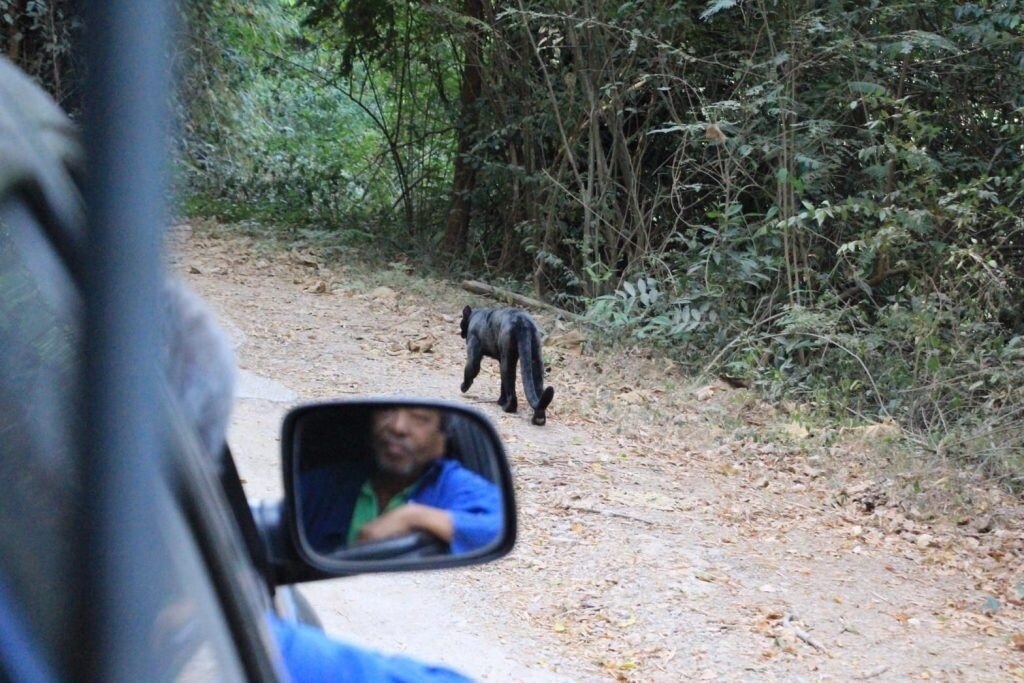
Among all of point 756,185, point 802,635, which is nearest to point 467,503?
point 802,635

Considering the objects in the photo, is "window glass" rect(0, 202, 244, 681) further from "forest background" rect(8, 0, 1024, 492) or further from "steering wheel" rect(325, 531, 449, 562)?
"forest background" rect(8, 0, 1024, 492)

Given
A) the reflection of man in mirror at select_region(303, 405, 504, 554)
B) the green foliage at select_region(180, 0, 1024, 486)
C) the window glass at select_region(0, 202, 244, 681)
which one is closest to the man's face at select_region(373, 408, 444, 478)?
the reflection of man in mirror at select_region(303, 405, 504, 554)

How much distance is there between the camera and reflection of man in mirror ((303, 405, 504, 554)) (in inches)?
63.7

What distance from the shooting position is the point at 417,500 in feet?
5.36

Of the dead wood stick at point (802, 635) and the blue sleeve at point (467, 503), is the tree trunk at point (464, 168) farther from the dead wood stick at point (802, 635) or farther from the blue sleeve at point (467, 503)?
the blue sleeve at point (467, 503)

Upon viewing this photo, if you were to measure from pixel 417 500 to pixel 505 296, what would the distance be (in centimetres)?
1012

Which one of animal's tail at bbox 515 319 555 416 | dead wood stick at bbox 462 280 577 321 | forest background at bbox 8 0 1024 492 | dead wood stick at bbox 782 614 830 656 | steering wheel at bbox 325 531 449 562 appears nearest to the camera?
steering wheel at bbox 325 531 449 562

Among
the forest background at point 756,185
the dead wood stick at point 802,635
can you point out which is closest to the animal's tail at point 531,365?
the forest background at point 756,185

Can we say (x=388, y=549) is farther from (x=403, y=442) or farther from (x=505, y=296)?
(x=505, y=296)

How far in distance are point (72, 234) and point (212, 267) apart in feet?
36.4

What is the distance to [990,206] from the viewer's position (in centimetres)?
904

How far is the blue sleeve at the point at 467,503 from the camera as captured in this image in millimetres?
1687

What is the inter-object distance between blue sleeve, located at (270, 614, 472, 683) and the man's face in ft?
0.89

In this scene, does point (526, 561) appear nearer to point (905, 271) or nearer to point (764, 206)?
point (905, 271)
